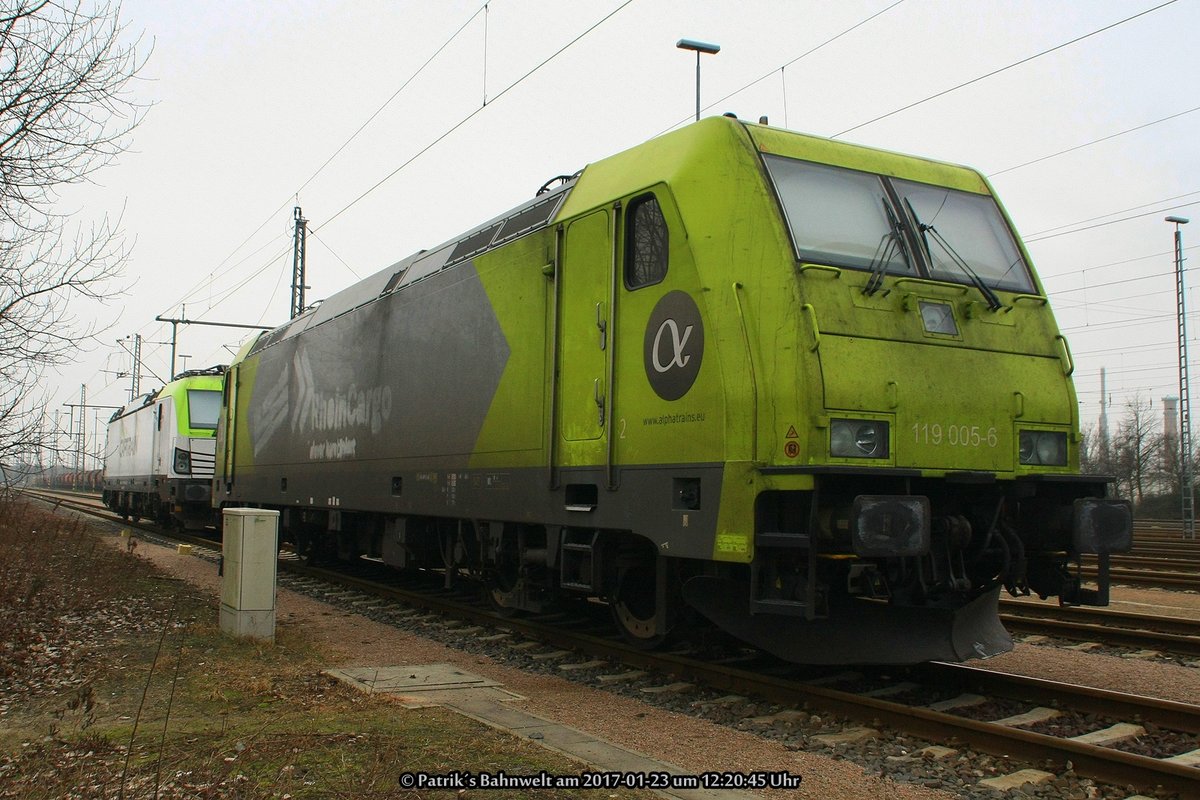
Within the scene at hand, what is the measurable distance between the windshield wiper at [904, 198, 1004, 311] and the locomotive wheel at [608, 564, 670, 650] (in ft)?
10.3

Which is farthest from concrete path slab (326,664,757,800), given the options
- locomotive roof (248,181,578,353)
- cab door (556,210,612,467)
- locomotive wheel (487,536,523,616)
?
locomotive roof (248,181,578,353)

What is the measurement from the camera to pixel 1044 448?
6.86 metres

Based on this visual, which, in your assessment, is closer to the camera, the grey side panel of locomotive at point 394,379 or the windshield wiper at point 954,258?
the windshield wiper at point 954,258

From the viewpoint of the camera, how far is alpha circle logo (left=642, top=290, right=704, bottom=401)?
21.8 ft

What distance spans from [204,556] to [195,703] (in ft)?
44.8

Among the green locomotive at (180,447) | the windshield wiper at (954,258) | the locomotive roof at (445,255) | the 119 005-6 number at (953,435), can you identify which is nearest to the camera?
the 119 005-6 number at (953,435)

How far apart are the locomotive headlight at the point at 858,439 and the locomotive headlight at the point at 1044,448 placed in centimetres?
123

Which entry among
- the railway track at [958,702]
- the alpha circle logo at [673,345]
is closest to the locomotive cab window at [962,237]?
the alpha circle logo at [673,345]

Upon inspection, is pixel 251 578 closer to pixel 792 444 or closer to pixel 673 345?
pixel 673 345

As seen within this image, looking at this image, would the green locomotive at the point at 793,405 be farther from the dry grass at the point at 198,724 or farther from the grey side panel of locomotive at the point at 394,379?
the dry grass at the point at 198,724

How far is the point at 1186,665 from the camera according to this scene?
779 cm

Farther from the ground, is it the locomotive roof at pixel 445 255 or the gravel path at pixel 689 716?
the locomotive roof at pixel 445 255

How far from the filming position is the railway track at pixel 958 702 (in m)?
5.09

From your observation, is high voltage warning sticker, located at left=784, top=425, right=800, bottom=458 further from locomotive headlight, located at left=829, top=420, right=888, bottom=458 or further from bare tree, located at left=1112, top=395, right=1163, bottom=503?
bare tree, located at left=1112, top=395, right=1163, bottom=503
